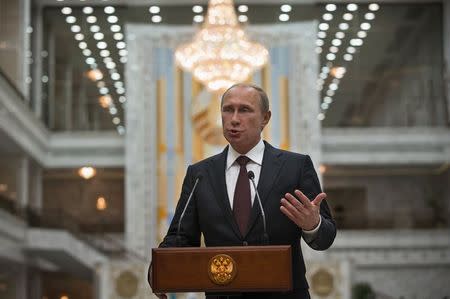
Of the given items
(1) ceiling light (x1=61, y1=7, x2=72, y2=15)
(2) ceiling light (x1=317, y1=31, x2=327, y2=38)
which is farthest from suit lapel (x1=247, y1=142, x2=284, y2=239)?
(1) ceiling light (x1=61, y1=7, x2=72, y2=15)

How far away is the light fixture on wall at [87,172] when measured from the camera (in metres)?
23.4

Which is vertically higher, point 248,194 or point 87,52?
point 87,52

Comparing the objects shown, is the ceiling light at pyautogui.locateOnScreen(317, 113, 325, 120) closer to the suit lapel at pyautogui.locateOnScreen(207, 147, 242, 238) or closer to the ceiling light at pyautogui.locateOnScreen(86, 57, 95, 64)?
the ceiling light at pyautogui.locateOnScreen(86, 57, 95, 64)

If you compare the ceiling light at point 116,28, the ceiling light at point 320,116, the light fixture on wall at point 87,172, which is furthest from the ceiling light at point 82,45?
the ceiling light at point 320,116

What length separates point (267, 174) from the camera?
128 inches

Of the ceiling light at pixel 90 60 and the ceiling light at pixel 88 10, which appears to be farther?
the ceiling light at pixel 88 10

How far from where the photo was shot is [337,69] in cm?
2364

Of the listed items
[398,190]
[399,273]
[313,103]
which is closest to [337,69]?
[313,103]

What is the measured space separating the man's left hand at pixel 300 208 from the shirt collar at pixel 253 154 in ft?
0.99

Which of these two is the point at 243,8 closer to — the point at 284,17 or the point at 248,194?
the point at 284,17

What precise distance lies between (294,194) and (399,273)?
21.0 metres

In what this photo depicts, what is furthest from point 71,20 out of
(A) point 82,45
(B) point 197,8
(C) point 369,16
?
(C) point 369,16

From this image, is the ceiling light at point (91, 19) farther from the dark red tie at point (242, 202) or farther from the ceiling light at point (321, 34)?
the dark red tie at point (242, 202)

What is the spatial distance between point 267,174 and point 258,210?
14 centimetres
